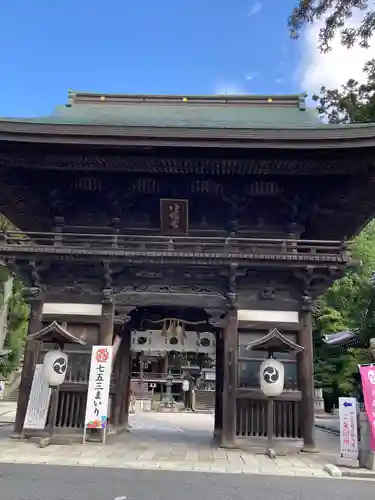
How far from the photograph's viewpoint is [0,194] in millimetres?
10352

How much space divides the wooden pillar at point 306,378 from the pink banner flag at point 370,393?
4.98ft

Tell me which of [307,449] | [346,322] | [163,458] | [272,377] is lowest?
[163,458]

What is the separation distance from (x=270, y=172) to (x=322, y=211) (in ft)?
6.20

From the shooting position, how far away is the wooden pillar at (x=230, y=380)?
9.19 meters

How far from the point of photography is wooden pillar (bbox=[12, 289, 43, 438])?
31.2 ft

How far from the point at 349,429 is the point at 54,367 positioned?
577 cm

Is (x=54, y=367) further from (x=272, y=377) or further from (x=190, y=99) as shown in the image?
(x=190, y=99)

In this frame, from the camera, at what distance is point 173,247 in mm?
9602

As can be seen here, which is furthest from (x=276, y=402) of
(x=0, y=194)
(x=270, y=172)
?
(x=0, y=194)

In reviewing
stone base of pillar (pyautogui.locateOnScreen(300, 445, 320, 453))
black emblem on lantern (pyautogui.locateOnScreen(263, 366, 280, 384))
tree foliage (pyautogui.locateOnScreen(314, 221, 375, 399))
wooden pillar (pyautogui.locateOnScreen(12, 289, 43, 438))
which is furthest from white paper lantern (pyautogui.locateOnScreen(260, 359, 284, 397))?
tree foliage (pyautogui.locateOnScreen(314, 221, 375, 399))

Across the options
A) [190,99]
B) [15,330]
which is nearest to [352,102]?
[190,99]

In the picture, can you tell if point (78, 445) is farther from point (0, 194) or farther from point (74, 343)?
point (0, 194)

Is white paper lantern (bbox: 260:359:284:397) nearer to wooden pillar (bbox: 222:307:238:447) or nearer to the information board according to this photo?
wooden pillar (bbox: 222:307:238:447)

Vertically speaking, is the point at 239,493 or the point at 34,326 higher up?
the point at 34,326
